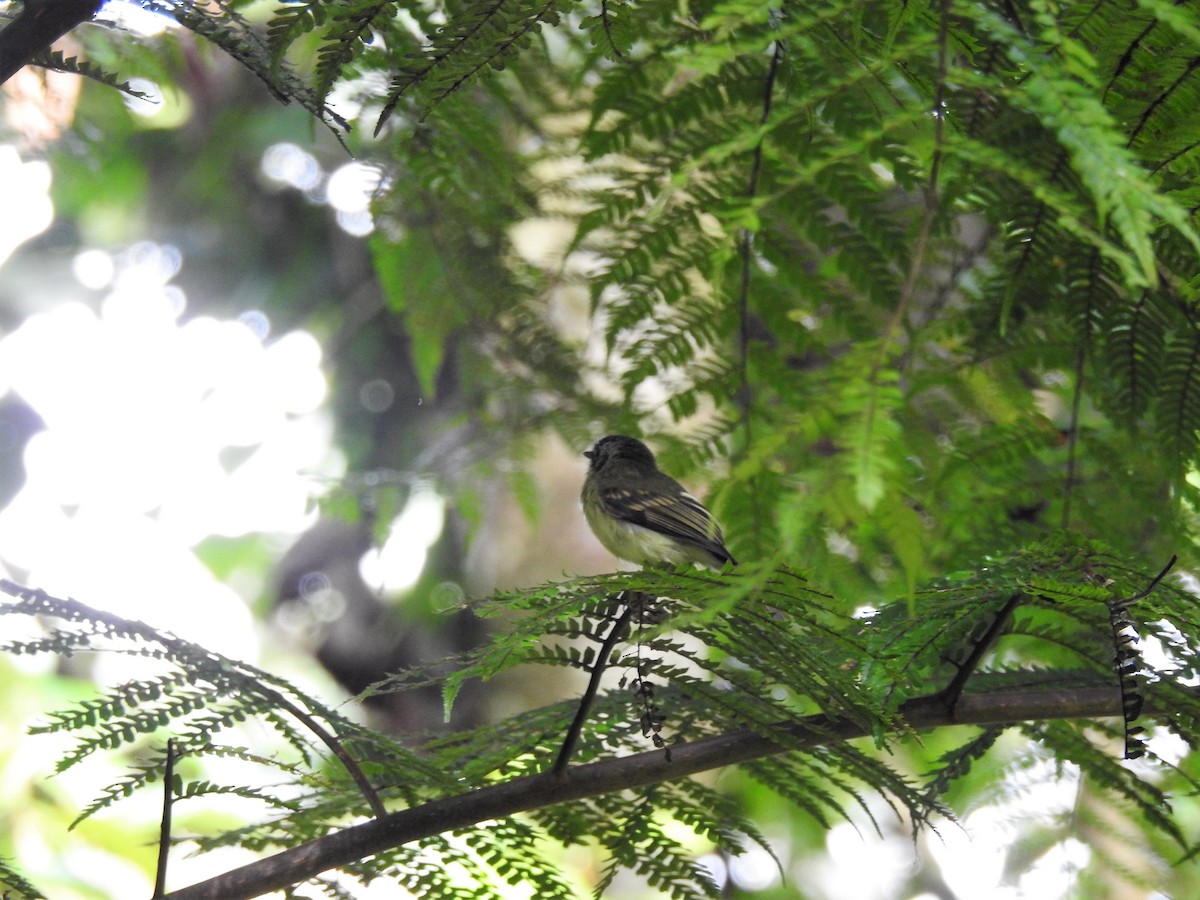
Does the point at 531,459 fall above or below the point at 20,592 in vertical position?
above

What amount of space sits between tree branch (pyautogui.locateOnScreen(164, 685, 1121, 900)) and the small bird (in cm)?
140

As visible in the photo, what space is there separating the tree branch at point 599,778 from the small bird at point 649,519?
1.40 meters

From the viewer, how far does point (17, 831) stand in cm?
367

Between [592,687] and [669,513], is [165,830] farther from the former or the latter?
[669,513]

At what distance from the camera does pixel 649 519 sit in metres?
3.29

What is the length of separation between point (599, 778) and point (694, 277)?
370 centimetres

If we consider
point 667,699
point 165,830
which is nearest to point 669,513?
point 667,699

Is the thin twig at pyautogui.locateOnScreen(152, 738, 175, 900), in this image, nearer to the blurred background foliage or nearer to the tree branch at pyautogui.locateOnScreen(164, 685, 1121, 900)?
the tree branch at pyautogui.locateOnScreen(164, 685, 1121, 900)

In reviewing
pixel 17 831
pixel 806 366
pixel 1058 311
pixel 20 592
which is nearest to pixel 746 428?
pixel 1058 311

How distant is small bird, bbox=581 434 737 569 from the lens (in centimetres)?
322

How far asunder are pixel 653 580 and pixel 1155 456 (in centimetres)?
159

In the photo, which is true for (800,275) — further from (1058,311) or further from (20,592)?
(20,592)

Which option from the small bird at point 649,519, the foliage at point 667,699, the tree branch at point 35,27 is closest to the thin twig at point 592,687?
the foliage at point 667,699

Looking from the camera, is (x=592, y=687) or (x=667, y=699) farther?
(x=667, y=699)
